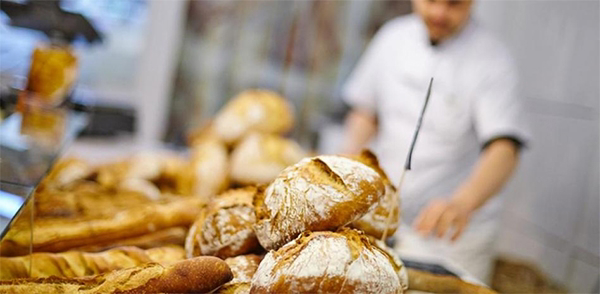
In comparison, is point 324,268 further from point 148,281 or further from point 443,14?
point 443,14

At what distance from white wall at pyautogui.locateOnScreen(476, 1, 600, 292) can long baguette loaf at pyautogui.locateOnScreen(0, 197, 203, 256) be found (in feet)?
4.68

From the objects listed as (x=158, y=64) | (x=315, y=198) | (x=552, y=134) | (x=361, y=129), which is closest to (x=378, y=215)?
(x=315, y=198)

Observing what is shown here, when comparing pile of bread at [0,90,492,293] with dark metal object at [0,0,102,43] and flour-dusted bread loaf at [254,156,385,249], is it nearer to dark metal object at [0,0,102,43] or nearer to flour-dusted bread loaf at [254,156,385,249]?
flour-dusted bread loaf at [254,156,385,249]

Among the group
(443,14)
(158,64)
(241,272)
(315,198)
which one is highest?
(443,14)

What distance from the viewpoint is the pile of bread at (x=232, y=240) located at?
868mm

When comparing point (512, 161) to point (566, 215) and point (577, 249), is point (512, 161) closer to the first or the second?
point (577, 249)

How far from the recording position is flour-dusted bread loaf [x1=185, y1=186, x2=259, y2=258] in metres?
1.09

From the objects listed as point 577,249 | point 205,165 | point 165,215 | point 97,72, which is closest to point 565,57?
point 577,249

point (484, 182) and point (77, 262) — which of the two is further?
point (484, 182)

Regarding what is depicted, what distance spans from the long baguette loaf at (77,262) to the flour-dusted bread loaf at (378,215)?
0.32 m

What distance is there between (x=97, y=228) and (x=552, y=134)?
2.50 meters

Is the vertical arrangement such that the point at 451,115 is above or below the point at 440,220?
above

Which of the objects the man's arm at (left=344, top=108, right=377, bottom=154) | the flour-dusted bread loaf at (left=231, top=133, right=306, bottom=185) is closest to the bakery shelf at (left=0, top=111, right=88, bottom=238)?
the flour-dusted bread loaf at (left=231, top=133, right=306, bottom=185)

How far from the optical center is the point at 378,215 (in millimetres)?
1134
